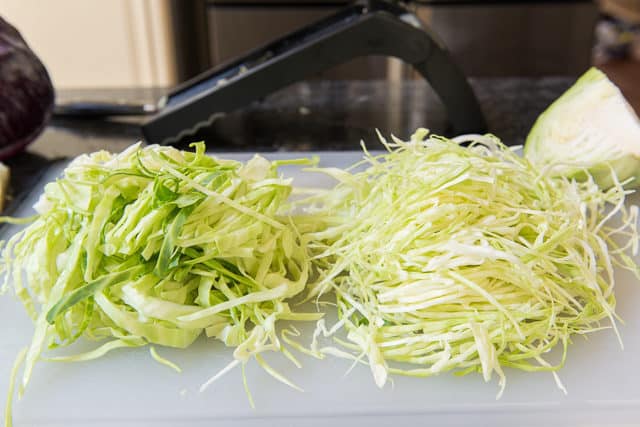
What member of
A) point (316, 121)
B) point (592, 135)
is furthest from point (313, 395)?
point (316, 121)

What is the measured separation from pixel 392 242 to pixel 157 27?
194cm

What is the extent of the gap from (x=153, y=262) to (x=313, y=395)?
0.75 ft

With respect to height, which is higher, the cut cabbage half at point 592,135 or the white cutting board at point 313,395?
the cut cabbage half at point 592,135

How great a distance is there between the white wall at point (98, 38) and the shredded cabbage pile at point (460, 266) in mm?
1789

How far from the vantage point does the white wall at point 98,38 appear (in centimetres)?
229

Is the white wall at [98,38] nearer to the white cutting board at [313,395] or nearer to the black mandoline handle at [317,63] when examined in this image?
the black mandoline handle at [317,63]

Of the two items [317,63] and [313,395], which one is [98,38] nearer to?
[317,63]

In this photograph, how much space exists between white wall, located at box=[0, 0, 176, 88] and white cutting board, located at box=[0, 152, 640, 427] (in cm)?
189

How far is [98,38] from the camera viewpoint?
233 centimetres

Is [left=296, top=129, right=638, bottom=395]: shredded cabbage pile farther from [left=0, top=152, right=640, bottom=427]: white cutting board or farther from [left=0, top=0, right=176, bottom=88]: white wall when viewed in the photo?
[left=0, top=0, right=176, bottom=88]: white wall

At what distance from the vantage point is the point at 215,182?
0.72 meters

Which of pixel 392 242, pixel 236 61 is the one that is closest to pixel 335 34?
pixel 236 61

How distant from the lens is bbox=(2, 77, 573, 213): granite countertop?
1.26m

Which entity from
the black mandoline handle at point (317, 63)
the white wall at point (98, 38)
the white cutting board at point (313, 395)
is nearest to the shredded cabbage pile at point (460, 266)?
the white cutting board at point (313, 395)
